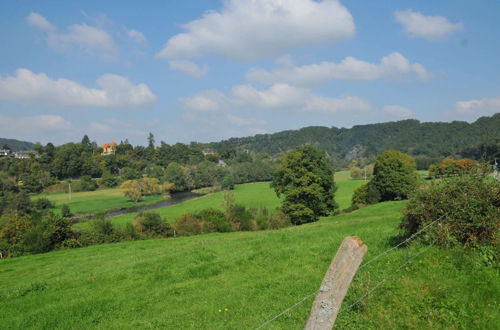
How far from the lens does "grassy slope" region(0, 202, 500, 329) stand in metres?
5.97

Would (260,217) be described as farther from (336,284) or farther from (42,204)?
(42,204)

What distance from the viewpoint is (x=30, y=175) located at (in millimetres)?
107938

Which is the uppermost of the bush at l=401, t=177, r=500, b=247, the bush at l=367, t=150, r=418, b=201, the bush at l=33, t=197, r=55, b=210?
the bush at l=401, t=177, r=500, b=247

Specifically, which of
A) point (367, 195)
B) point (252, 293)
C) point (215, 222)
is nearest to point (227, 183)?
point (367, 195)

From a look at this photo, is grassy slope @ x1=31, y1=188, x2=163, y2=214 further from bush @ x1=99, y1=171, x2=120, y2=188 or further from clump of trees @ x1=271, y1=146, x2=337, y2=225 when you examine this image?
clump of trees @ x1=271, y1=146, x2=337, y2=225

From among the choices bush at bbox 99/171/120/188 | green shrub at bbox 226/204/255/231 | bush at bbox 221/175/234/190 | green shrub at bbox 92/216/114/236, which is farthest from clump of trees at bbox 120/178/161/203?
green shrub at bbox 92/216/114/236

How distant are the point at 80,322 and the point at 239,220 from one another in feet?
108

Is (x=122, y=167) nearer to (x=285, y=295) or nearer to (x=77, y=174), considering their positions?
(x=77, y=174)

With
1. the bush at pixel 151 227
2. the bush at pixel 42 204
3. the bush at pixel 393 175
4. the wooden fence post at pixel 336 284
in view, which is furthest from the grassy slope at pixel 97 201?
the wooden fence post at pixel 336 284

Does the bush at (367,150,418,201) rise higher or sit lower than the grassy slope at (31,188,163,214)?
higher

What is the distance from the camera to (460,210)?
7.97 metres

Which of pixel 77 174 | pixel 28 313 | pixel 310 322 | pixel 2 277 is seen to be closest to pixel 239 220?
pixel 2 277

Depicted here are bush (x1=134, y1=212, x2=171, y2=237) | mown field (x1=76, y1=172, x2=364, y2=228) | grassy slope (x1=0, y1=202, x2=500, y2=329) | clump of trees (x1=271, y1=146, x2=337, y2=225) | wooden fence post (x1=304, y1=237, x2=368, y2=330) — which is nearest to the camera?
wooden fence post (x1=304, y1=237, x2=368, y2=330)

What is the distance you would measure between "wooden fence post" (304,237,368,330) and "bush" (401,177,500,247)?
564cm
